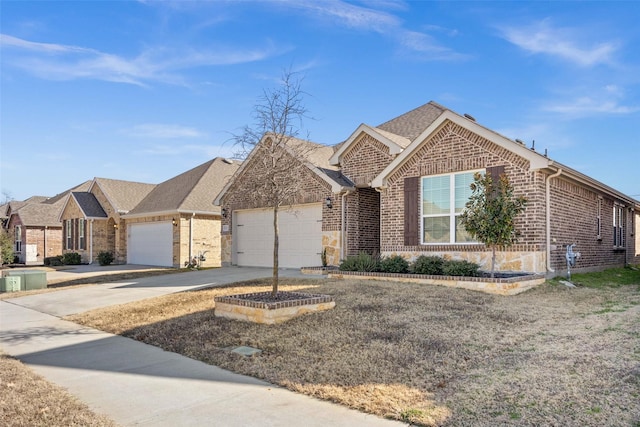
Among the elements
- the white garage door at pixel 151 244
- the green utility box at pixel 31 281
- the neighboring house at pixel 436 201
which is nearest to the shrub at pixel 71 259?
the white garage door at pixel 151 244

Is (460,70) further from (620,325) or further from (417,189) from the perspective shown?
(620,325)

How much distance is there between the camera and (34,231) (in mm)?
35094

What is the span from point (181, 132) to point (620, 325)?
55.0ft

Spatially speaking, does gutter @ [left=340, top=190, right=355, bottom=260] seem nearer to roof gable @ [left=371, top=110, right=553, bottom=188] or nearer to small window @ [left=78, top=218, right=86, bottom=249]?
roof gable @ [left=371, top=110, right=553, bottom=188]

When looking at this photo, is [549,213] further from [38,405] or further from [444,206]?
[38,405]

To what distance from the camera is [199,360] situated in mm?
6336

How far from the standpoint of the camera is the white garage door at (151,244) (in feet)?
75.5

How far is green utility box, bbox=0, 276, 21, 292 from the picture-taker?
15.3 meters

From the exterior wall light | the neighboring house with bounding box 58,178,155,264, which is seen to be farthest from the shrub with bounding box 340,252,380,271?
the neighboring house with bounding box 58,178,155,264

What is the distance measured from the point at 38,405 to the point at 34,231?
35988 millimetres

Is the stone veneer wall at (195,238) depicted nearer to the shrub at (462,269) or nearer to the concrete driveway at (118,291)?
the concrete driveway at (118,291)

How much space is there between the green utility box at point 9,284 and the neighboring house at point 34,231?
2141 centimetres

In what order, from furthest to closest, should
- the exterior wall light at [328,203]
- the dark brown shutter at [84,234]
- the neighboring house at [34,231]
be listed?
Answer: 1. the neighboring house at [34,231]
2. the dark brown shutter at [84,234]
3. the exterior wall light at [328,203]

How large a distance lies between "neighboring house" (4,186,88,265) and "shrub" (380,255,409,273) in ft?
98.2
